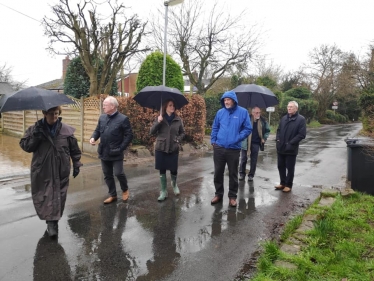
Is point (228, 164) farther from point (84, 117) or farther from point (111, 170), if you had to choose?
point (84, 117)

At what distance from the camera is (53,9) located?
39.3 feet

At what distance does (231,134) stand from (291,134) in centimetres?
171

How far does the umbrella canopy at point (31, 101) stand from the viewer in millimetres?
3334

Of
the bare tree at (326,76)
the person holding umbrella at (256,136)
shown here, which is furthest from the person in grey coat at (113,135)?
the bare tree at (326,76)

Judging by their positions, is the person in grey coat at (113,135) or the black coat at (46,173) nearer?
the black coat at (46,173)

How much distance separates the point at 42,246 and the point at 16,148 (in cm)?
842

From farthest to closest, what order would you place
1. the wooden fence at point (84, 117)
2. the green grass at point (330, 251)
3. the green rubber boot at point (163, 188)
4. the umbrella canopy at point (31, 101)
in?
the wooden fence at point (84, 117) < the green rubber boot at point (163, 188) < the umbrella canopy at point (31, 101) < the green grass at point (330, 251)

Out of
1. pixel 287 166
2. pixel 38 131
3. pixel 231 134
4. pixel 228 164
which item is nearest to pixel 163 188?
pixel 228 164

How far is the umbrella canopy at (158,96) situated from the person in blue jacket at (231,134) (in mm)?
801

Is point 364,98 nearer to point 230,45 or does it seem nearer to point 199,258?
point 230,45

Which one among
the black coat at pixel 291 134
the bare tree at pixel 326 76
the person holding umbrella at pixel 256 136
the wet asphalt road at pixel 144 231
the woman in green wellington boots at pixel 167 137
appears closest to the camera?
the wet asphalt road at pixel 144 231

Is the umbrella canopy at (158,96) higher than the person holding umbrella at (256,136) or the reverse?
higher

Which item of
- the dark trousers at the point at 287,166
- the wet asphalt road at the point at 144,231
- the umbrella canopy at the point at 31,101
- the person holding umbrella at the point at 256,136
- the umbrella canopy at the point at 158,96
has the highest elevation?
the umbrella canopy at the point at 158,96

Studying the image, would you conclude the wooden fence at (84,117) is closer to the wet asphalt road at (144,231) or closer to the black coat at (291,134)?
the wet asphalt road at (144,231)
